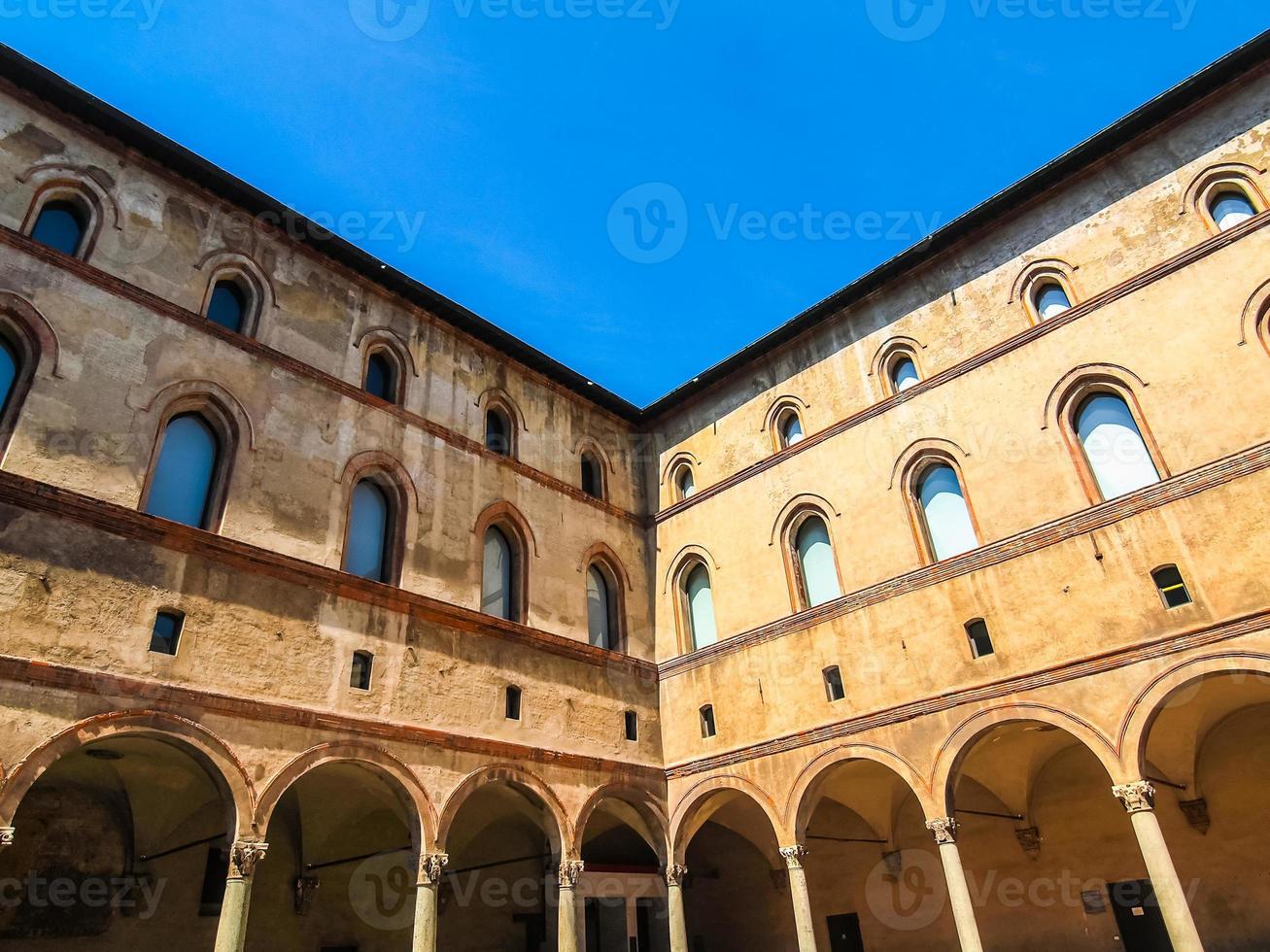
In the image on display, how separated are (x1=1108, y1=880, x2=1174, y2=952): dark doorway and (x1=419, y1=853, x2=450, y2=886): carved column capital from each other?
394 inches

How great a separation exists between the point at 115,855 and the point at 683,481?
11560 mm

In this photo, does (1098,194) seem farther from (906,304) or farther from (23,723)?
(23,723)

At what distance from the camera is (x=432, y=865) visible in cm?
1192

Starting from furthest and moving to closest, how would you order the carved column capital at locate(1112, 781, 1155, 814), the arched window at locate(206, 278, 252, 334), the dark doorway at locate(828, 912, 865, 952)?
the dark doorway at locate(828, 912, 865, 952), the arched window at locate(206, 278, 252, 334), the carved column capital at locate(1112, 781, 1155, 814)

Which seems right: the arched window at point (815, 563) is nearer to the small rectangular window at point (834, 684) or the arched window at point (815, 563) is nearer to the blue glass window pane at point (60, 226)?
the small rectangular window at point (834, 684)

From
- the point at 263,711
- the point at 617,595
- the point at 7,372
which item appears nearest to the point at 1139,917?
the point at 617,595

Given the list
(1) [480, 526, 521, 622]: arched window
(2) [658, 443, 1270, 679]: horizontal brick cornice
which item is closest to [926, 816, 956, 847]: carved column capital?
(2) [658, 443, 1270, 679]: horizontal brick cornice

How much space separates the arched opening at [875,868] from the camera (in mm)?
15297

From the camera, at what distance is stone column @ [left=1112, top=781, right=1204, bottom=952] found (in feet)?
32.9

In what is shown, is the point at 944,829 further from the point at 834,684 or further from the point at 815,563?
the point at 815,563

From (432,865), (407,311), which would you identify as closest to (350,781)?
(432,865)

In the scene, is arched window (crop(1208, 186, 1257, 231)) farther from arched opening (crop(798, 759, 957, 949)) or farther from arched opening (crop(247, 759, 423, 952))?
arched opening (crop(247, 759, 423, 952))

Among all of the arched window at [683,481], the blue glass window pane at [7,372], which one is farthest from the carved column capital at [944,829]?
the blue glass window pane at [7,372]

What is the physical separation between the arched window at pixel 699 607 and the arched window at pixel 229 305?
356 inches
